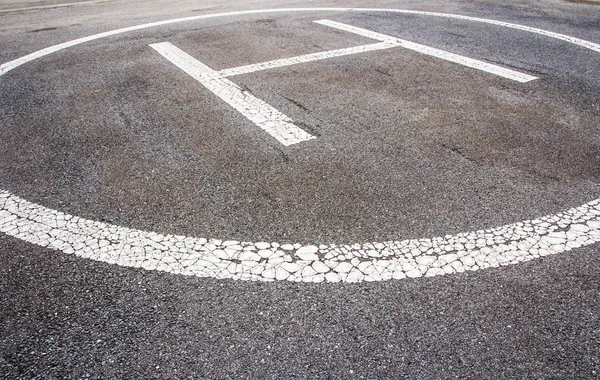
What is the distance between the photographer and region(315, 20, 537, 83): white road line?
18.6 ft

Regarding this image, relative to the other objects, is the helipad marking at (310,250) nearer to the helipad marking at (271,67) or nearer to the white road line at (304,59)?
the helipad marking at (271,67)

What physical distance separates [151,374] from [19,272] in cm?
125

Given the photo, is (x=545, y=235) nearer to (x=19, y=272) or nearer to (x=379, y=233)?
(x=379, y=233)

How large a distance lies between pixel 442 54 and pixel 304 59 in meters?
2.00

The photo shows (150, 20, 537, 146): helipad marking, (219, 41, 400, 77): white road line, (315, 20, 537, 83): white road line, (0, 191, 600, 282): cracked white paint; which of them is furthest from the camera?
(219, 41, 400, 77): white road line

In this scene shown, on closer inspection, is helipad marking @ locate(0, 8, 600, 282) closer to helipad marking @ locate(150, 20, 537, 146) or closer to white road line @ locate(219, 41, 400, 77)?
helipad marking @ locate(150, 20, 537, 146)

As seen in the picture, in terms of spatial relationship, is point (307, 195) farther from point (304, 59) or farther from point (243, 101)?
point (304, 59)

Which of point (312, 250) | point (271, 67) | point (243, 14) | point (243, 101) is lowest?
point (312, 250)

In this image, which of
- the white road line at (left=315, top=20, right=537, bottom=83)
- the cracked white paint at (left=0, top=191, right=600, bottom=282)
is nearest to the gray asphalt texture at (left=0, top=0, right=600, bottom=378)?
the cracked white paint at (left=0, top=191, right=600, bottom=282)

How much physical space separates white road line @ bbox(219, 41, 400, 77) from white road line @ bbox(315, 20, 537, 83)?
0.81 ft

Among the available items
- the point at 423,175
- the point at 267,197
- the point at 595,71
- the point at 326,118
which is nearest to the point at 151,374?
the point at 267,197

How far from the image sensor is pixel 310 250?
291cm

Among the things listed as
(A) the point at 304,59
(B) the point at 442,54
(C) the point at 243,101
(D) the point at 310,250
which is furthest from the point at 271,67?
(D) the point at 310,250

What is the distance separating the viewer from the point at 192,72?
236 inches
